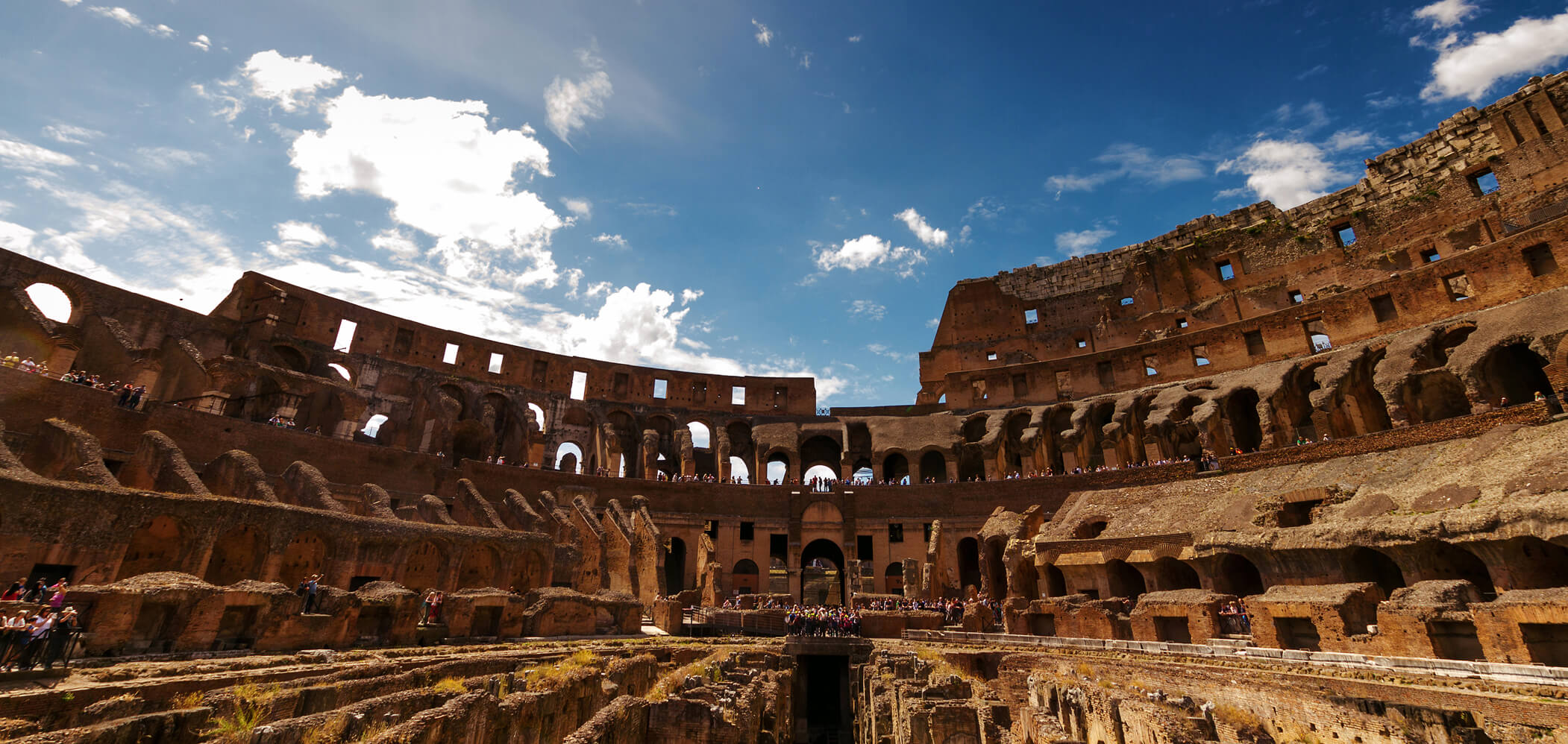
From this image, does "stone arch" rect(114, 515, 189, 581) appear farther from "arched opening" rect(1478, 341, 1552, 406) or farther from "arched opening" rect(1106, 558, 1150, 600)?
"arched opening" rect(1478, 341, 1552, 406)

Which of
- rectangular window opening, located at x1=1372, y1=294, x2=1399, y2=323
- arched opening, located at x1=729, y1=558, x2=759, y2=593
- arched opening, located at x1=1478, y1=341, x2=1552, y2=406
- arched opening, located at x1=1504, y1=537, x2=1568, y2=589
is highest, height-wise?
rectangular window opening, located at x1=1372, y1=294, x2=1399, y2=323

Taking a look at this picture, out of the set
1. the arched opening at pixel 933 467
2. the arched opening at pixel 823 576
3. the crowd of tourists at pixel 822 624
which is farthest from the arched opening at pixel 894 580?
the crowd of tourists at pixel 822 624

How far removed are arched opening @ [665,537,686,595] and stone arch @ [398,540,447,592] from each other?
1543 centimetres

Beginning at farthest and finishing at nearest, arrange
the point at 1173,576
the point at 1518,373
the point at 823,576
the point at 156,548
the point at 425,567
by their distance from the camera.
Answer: the point at 823,576 → the point at 1518,373 → the point at 425,567 → the point at 1173,576 → the point at 156,548

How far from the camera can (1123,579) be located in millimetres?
24250

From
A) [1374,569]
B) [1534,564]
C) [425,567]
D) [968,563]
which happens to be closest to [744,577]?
[968,563]

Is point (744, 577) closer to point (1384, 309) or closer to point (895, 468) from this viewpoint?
point (895, 468)

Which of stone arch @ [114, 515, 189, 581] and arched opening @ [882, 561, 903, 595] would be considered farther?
arched opening @ [882, 561, 903, 595]

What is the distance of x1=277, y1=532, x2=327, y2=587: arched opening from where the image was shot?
20875 millimetres

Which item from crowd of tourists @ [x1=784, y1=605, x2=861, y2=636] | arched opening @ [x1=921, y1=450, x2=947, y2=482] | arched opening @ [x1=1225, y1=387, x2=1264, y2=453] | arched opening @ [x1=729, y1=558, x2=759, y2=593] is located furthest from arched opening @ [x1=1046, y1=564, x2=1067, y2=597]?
arched opening @ [x1=921, y1=450, x2=947, y2=482]

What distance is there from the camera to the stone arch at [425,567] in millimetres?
23141

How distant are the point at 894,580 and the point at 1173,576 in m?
15.0

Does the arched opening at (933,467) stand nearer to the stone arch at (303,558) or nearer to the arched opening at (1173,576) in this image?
the arched opening at (1173,576)

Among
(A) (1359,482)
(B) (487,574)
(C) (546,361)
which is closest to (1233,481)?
(A) (1359,482)
